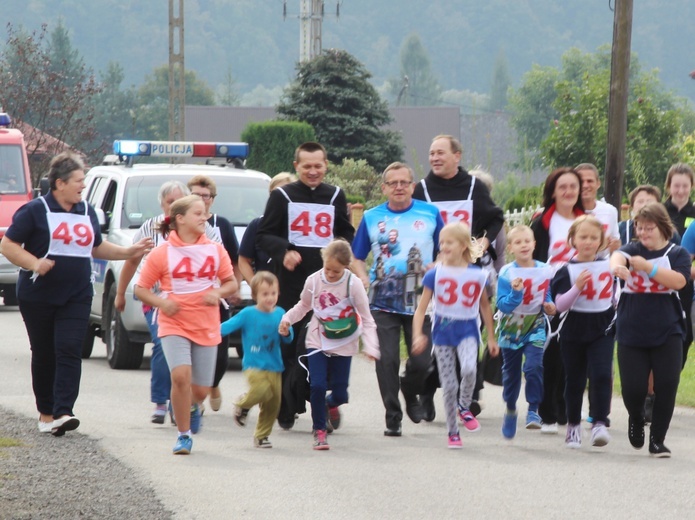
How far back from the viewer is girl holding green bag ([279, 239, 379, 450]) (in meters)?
9.15

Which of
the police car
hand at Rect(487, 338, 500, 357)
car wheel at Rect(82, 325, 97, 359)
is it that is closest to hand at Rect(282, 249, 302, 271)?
hand at Rect(487, 338, 500, 357)

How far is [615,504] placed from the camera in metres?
7.29

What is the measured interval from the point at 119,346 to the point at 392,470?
6.23 metres

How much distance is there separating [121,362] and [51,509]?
7.19 m

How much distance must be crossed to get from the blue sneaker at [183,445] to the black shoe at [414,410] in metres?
1.85

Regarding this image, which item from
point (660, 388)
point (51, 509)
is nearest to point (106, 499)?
point (51, 509)

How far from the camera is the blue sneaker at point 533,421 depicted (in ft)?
32.8

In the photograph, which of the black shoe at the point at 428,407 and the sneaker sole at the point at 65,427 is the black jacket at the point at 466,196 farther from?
the sneaker sole at the point at 65,427

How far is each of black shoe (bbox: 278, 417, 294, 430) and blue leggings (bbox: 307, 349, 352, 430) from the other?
0.60 m

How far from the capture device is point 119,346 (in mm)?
14047

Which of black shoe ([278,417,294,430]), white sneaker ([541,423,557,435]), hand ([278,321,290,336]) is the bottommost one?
black shoe ([278,417,294,430])

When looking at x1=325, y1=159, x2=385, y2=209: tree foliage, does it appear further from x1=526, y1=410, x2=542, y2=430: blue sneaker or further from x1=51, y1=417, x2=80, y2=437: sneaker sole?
x1=51, y1=417, x2=80, y2=437: sneaker sole

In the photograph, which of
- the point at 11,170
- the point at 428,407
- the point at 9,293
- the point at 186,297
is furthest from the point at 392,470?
the point at 11,170

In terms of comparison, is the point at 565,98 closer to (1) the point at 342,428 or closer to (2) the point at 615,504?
(1) the point at 342,428
